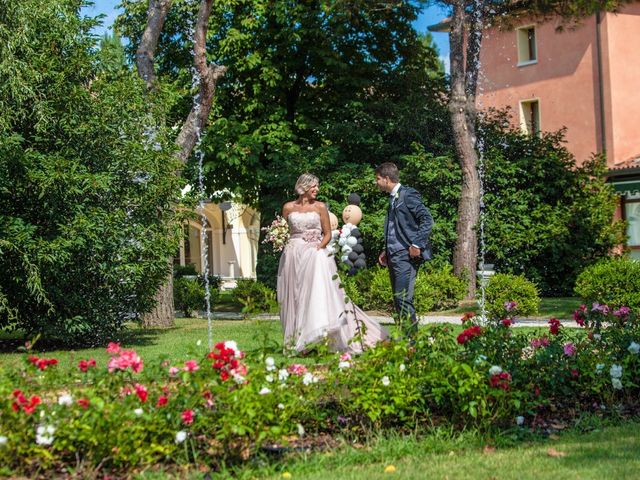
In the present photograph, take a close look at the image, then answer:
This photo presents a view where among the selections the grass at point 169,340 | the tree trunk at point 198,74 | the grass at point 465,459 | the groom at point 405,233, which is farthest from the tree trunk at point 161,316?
the grass at point 465,459

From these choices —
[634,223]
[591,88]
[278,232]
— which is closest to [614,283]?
[278,232]

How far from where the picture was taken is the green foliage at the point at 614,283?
15.1 m

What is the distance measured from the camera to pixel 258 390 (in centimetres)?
488

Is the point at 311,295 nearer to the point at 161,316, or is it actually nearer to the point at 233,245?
A: the point at 161,316

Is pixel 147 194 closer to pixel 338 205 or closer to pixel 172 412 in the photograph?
pixel 172 412

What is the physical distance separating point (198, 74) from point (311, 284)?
6836 millimetres

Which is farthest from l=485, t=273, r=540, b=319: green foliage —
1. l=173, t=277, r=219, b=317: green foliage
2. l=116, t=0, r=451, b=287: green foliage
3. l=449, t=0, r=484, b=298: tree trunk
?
l=173, t=277, r=219, b=317: green foliage

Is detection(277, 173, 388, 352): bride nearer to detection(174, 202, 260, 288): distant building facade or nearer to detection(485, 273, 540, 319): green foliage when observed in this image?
detection(485, 273, 540, 319): green foliage

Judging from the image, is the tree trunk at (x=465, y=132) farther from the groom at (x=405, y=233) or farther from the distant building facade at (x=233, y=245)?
the distant building facade at (x=233, y=245)

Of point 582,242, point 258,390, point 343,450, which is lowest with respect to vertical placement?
point 343,450

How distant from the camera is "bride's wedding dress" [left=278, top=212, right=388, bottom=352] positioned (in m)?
9.23

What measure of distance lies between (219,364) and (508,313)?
2724 millimetres

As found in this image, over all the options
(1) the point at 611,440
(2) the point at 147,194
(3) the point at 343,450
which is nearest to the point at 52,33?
(2) the point at 147,194

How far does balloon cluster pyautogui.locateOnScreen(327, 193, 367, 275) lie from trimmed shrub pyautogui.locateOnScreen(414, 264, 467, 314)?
1325mm
